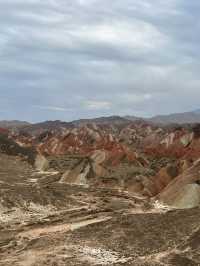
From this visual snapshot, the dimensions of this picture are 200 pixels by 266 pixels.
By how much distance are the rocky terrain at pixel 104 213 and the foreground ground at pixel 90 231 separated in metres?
0.06

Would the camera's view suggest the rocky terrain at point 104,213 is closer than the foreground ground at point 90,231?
No

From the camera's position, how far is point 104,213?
54.6 meters

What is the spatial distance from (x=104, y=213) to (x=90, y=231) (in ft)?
29.2

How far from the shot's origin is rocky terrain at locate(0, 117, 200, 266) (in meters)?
39.0

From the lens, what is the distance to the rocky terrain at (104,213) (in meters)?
39.0

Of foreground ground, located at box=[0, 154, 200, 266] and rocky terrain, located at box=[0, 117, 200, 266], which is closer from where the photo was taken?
foreground ground, located at box=[0, 154, 200, 266]

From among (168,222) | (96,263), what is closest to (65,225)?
(168,222)

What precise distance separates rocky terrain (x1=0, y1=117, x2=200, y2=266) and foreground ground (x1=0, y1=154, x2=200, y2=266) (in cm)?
6

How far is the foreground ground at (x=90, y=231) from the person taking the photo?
3809cm

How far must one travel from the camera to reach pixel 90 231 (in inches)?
1804

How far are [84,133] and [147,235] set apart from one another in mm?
144680

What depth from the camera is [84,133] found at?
18750 cm

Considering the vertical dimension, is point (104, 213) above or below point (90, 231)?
above

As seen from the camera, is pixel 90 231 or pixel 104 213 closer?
pixel 90 231
